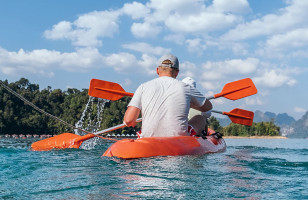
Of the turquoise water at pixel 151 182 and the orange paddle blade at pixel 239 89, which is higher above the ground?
→ the orange paddle blade at pixel 239 89

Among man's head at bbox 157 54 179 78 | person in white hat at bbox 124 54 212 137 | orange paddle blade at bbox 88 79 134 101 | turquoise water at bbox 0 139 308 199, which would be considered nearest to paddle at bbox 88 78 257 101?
orange paddle blade at bbox 88 79 134 101

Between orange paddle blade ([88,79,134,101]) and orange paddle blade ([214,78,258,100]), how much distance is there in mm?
2429

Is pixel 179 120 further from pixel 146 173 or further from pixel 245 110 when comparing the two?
pixel 245 110

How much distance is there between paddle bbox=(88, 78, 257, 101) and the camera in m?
7.32

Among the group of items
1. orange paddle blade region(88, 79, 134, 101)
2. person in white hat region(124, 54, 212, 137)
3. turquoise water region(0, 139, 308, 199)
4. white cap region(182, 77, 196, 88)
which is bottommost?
turquoise water region(0, 139, 308, 199)

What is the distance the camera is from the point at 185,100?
16.2 feet

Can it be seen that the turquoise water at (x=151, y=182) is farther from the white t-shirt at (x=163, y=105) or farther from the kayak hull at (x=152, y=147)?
the white t-shirt at (x=163, y=105)

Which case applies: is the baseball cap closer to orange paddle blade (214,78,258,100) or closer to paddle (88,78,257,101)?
paddle (88,78,257,101)

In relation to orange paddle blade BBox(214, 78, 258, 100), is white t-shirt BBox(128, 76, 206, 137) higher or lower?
lower

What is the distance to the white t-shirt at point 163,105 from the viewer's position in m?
4.81

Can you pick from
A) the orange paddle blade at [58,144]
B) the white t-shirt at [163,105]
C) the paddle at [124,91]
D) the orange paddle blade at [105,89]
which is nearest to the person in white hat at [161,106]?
the white t-shirt at [163,105]

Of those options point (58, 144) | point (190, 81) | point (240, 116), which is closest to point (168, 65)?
point (190, 81)

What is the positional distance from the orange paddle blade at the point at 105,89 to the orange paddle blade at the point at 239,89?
243 cm

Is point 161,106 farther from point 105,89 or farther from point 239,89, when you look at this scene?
point 239,89
